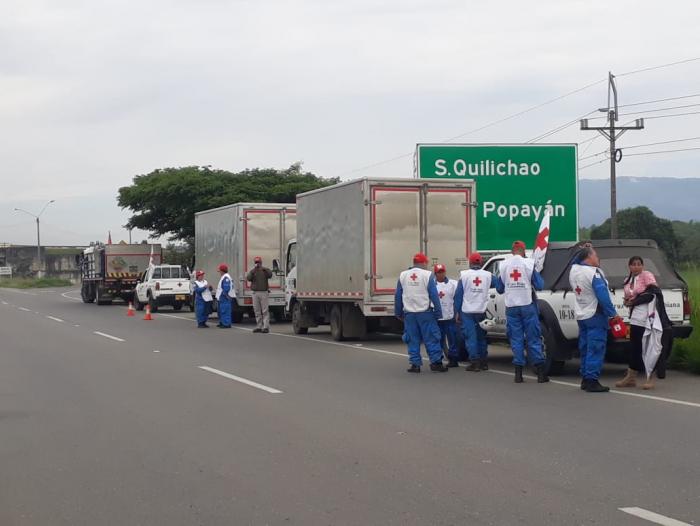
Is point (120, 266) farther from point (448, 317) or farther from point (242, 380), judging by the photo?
point (242, 380)

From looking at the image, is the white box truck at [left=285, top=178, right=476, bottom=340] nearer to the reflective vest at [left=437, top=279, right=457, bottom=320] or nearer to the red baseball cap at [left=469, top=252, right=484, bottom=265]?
the reflective vest at [left=437, top=279, right=457, bottom=320]

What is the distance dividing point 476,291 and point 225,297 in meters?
12.8

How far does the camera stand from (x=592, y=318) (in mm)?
11359

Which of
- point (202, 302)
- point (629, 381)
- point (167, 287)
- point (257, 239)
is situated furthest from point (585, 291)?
point (167, 287)

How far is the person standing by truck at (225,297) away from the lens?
25.2 meters

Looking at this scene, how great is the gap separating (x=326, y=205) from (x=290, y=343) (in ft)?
9.64

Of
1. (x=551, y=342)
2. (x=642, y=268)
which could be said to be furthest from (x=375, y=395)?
(x=642, y=268)

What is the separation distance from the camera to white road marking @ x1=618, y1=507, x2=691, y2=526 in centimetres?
568

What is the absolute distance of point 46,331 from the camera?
950 inches

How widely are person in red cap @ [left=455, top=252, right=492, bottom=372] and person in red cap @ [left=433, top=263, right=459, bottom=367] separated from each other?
43cm

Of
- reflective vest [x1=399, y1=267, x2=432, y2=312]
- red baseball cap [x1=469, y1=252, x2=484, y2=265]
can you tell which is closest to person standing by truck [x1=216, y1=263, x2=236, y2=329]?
reflective vest [x1=399, y1=267, x2=432, y2=312]

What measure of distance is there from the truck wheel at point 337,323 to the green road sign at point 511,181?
3.83m

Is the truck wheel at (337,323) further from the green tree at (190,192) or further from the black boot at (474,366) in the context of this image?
the green tree at (190,192)

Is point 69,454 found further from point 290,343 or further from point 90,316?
point 90,316
